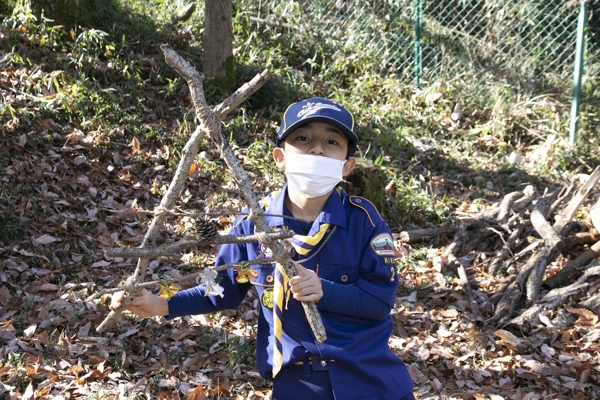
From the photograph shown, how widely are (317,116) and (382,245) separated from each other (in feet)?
1.77

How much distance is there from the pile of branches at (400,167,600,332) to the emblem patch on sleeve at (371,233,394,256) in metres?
2.36

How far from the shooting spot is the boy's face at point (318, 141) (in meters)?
2.52

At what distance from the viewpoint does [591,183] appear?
18.2 feet

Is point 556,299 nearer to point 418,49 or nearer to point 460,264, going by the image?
point 460,264

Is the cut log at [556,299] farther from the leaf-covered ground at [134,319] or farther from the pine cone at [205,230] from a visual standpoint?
the pine cone at [205,230]

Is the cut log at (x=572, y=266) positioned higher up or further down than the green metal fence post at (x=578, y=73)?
further down

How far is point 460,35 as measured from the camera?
9172 mm

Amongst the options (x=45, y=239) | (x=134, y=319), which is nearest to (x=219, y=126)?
(x=134, y=319)

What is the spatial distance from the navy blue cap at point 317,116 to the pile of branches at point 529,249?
260cm

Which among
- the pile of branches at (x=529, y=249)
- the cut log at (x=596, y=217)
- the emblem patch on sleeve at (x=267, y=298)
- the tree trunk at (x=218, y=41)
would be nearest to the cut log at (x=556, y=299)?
the pile of branches at (x=529, y=249)

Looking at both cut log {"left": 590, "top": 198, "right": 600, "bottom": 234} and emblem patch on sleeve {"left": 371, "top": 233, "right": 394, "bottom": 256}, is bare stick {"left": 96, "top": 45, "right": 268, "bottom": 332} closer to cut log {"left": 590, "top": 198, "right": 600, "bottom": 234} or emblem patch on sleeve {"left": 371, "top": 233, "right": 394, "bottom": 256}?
emblem patch on sleeve {"left": 371, "top": 233, "right": 394, "bottom": 256}

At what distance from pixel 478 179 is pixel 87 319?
436 cm

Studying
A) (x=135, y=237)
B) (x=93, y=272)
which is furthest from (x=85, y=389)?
(x=135, y=237)

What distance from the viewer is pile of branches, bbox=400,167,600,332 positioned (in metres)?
4.70
